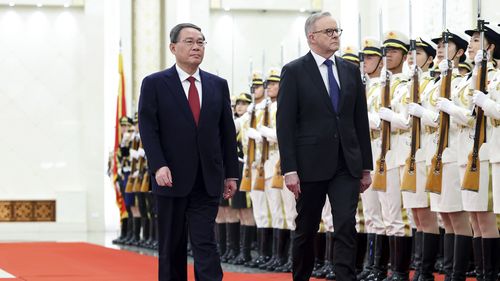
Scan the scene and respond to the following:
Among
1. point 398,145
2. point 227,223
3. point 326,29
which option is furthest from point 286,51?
point 326,29

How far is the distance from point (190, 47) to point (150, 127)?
0.51 meters

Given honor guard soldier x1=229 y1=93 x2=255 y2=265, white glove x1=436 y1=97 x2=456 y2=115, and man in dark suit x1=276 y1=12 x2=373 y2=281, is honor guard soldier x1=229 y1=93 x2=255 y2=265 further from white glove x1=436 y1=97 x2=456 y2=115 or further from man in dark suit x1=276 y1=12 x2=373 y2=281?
man in dark suit x1=276 y1=12 x2=373 y2=281

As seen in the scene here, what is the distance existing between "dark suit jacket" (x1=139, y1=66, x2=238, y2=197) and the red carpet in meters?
2.86

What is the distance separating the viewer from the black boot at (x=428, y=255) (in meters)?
8.00

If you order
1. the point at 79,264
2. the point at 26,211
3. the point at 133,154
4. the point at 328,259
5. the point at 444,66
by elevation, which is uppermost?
the point at 444,66

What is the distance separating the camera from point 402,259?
8.27m

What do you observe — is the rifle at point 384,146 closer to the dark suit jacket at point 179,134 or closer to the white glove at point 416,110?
the white glove at point 416,110

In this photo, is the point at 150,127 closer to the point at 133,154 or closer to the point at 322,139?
the point at 322,139

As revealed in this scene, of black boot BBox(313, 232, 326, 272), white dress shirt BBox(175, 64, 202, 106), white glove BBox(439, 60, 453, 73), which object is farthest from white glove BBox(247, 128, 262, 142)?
white dress shirt BBox(175, 64, 202, 106)

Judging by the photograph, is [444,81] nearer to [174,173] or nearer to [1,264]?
[174,173]

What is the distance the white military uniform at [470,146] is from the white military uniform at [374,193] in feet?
3.29

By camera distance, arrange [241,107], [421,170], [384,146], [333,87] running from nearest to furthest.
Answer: [333,87]
[421,170]
[384,146]
[241,107]

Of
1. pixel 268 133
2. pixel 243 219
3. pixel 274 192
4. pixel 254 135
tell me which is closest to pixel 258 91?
pixel 254 135

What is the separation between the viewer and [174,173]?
6297mm
